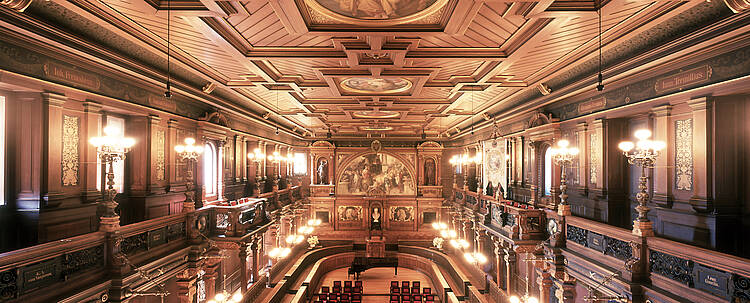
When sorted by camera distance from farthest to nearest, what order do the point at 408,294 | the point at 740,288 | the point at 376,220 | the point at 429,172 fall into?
the point at 429,172
the point at 376,220
the point at 408,294
the point at 740,288

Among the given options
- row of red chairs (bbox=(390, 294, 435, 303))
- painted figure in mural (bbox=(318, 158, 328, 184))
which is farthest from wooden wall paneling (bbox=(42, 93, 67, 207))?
painted figure in mural (bbox=(318, 158, 328, 184))

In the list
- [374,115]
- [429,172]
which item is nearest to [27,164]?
[374,115]

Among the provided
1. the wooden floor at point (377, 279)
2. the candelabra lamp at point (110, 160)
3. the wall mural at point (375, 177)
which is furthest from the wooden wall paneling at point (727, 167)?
the wall mural at point (375, 177)

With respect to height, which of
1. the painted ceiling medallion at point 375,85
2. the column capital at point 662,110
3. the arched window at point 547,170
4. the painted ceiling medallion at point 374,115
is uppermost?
the painted ceiling medallion at point 375,85

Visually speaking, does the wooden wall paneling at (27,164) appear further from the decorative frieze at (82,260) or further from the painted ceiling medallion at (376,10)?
the painted ceiling medallion at (376,10)

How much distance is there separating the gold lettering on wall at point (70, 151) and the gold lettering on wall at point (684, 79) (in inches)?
400

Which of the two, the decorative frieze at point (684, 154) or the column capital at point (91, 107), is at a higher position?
the column capital at point (91, 107)

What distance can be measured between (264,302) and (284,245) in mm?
6361

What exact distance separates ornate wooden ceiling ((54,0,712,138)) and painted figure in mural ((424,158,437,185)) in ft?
42.4

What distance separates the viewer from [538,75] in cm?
755

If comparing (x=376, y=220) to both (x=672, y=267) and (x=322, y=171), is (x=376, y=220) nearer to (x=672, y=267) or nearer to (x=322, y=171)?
(x=322, y=171)

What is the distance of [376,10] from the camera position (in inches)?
169

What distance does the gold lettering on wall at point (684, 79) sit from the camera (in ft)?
15.6

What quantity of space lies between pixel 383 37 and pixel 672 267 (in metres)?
5.59
